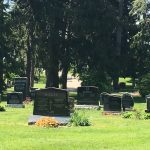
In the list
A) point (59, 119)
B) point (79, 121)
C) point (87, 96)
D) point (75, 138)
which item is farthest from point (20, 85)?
point (75, 138)

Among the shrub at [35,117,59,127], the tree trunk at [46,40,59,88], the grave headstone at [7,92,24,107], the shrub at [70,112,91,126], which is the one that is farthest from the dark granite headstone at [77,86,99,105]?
the tree trunk at [46,40,59,88]

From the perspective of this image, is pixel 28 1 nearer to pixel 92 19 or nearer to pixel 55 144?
pixel 92 19

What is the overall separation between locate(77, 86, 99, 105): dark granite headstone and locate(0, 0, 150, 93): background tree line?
1050 centimetres

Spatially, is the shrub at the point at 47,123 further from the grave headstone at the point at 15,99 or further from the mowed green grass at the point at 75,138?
the grave headstone at the point at 15,99

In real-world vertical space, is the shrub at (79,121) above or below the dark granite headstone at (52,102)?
below

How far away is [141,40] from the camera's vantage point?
45438mm

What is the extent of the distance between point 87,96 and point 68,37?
50.8 feet

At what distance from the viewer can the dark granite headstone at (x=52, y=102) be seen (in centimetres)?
2041

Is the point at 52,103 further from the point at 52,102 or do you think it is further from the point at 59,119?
the point at 59,119

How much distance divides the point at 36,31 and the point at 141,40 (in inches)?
369

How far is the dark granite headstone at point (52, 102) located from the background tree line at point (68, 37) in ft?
A: 67.5

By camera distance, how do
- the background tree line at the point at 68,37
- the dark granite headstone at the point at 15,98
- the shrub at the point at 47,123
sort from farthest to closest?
the background tree line at the point at 68,37
the dark granite headstone at the point at 15,98
the shrub at the point at 47,123

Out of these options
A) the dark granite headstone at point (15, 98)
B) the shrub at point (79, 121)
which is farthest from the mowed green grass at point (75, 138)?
the dark granite headstone at point (15, 98)

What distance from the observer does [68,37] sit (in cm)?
4506
